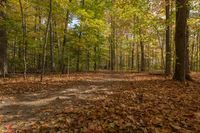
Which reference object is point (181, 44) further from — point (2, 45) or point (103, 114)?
point (2, 45)

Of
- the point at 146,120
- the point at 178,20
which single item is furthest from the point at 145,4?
the point at 146,120

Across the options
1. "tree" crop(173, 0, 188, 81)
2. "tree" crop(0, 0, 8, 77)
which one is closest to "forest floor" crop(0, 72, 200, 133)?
"tree" crop(173, 0, 188, 81)

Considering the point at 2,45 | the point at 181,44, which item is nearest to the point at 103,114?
the point at 181,44

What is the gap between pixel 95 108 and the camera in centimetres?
753

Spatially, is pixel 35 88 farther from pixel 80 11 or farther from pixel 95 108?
pixel 80 11

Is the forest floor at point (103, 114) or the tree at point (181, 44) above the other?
the tree at point (181, 44)

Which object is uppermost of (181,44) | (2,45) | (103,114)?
(2,45)

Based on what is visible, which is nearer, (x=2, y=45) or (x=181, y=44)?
(x=181, y=44)

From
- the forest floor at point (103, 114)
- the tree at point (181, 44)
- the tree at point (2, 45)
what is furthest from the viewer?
the tree at point (2, 45)

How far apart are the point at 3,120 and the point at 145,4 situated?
410 inches

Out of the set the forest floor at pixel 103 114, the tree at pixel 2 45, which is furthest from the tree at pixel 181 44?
the tree at pixel 2 45

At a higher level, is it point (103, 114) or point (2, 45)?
point (2, 45)

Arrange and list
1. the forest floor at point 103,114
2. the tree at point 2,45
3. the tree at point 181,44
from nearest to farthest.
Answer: the forest floor at point 103,114, the tree at point 181,44, the tree at point 2,45

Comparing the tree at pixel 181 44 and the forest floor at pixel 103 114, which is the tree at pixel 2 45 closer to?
the forest floor at pixel 103 114
